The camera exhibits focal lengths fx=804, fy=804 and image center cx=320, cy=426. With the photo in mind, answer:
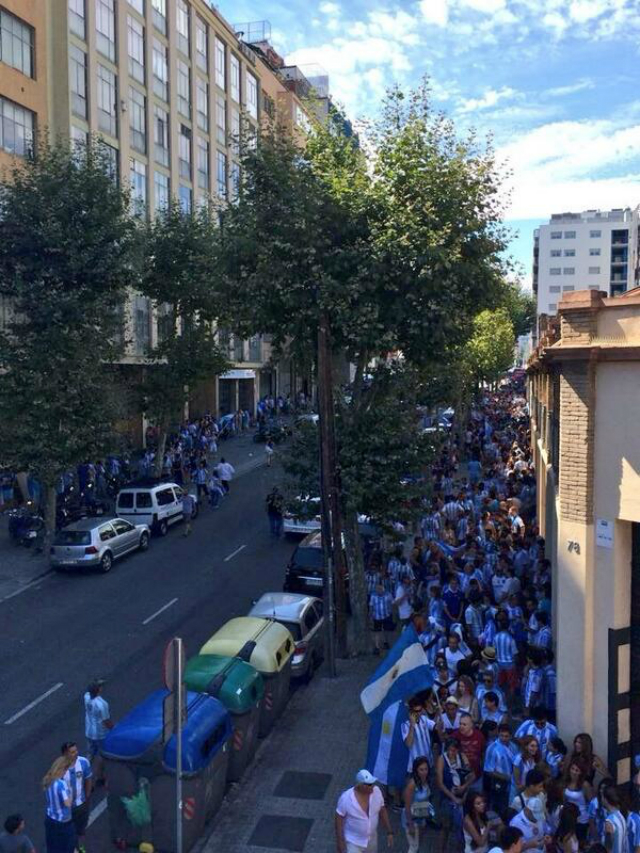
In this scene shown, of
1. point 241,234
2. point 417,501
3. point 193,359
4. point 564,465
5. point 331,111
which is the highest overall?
point 331,111

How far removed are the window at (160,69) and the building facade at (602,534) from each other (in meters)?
35.9

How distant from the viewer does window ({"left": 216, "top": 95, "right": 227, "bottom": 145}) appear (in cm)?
4837

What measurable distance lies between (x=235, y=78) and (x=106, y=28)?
55.2ft

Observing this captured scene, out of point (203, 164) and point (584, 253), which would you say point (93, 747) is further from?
point (584, 253)

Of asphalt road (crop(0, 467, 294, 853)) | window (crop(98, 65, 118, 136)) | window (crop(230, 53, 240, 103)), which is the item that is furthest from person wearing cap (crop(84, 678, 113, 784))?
window (crop(230, 53, 240, 103))

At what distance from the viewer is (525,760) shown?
8344 millimetres

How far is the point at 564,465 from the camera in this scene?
10.1m

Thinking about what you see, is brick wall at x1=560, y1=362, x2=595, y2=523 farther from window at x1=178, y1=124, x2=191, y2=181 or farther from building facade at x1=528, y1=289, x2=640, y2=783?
window at x1=178, y1=124, x2=191, y2=181

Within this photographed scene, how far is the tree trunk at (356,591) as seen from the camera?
1493cm

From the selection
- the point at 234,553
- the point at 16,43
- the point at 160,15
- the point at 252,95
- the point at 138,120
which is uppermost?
the point at 252,95

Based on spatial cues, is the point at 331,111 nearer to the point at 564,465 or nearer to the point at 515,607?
the point at 564,465

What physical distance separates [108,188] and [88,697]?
15862mm

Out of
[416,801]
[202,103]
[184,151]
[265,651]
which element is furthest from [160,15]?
[416,801]

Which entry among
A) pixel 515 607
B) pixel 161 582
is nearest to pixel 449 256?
pixel 515 607
